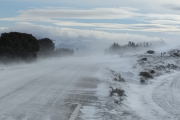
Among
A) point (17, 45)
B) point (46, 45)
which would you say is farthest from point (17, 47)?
point (46, 45)

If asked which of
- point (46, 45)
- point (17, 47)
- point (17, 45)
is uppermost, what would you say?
point (17, 45)

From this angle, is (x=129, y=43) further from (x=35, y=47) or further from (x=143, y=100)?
(x=143, y=100)

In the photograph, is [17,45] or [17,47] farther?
[17,47]

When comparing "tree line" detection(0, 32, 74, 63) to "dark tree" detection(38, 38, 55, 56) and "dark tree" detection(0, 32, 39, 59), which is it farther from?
"dark tree" detection(38, 38, 55, 56)

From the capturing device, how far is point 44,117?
7.28 meters

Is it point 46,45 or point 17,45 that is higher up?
point 17,45

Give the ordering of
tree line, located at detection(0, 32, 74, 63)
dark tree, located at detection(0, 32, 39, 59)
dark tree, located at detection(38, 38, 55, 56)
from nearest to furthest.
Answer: tree line, located at detection(0, 32, 74, 63) < dark tree, located at detection(0, 32, 39, 59) < dark tree, located at detection(38, 38, 55, 56)

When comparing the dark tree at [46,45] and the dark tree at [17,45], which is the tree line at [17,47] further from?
the dark tree at [46,45]

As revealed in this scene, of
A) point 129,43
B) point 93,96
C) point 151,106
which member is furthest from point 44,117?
point 129,43

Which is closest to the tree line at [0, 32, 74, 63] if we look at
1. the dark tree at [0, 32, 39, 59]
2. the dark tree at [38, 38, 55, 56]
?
the dark tree at [0, 32, 39, 59]

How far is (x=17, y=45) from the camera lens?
105ft

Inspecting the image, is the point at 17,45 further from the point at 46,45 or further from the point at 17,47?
the point at 46,45

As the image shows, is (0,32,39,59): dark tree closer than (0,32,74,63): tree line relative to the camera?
No

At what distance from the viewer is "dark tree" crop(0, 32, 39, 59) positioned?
3064cm
